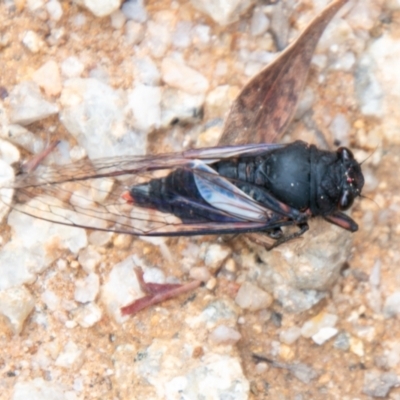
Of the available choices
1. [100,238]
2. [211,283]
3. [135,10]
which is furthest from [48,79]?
[211,283]

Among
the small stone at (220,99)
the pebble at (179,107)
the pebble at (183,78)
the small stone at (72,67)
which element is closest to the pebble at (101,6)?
the small stone at (72,67)

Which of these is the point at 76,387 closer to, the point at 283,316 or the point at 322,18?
the point at 283,316

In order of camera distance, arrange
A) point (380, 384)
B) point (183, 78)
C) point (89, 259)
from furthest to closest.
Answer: point (183, 78) < point (89, 259) < point (380, 384)

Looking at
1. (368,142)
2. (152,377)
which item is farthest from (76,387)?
(368,142)

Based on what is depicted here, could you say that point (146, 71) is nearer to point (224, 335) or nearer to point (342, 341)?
point (224, 335)

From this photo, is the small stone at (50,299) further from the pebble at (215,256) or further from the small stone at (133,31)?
the small stone at (133,31)

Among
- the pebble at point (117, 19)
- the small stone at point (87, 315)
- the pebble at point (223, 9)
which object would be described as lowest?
the small stone at point (87, 315)
